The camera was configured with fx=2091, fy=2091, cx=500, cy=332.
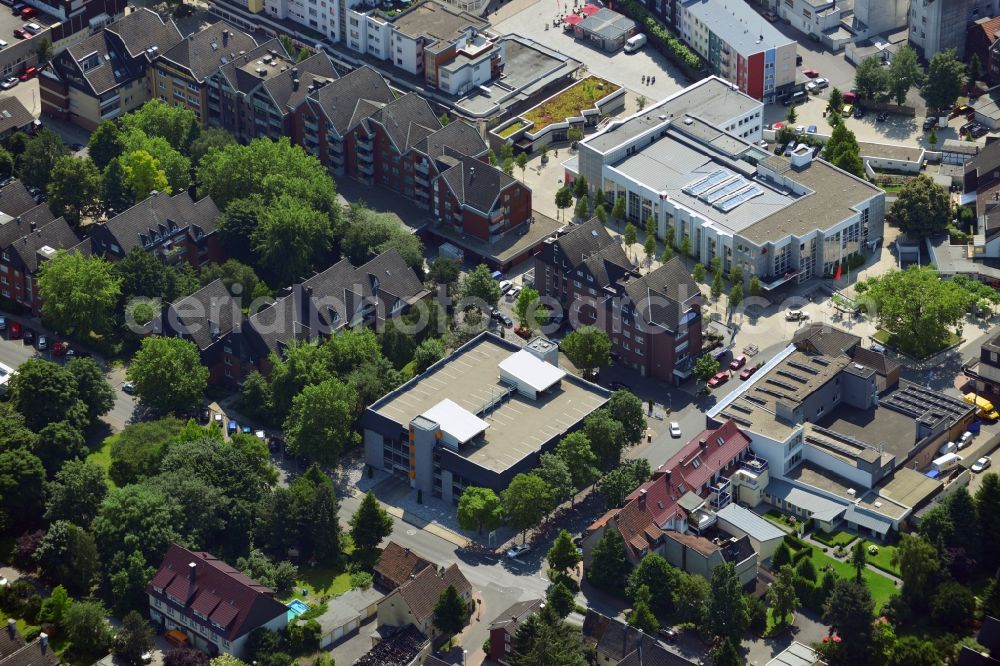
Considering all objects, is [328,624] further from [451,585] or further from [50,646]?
[50,646]

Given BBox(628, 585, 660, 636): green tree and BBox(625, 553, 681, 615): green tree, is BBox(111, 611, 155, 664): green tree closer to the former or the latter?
BBox(628, 585, 660, 636): green tree

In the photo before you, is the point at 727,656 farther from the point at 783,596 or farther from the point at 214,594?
the point at 214,594

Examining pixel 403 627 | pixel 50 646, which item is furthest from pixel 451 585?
pixel 50 646

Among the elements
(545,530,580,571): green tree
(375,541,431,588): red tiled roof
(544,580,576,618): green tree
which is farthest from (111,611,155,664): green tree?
Answer: (545,530,580,571): green tree

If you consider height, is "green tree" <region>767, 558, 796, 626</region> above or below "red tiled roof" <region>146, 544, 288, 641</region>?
below

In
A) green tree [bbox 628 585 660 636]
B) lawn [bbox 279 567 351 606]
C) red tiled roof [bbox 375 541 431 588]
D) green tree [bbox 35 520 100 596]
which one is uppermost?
green tree [bbox 35 520 100 596]

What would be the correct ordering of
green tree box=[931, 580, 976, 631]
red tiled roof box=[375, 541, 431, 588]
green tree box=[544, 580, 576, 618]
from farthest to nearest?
red tiled roof box=[375, 541, 431, 588] → green tree box=[544, 580, 576, 618] → green tree box=[931, 580, 976, 631]
